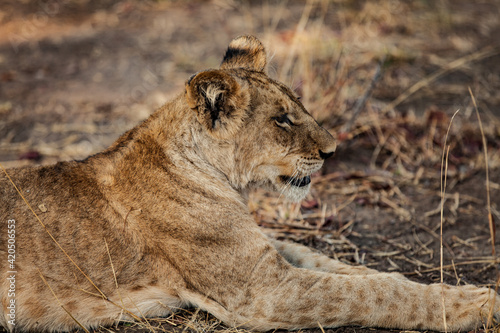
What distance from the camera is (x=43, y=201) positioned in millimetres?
3355

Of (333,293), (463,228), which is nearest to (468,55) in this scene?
(463,228)

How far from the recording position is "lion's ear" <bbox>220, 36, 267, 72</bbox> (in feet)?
13.1

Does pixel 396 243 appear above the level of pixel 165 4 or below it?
below

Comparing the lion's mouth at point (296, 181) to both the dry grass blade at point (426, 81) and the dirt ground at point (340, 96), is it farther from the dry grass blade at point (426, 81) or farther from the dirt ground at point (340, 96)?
the dry grass blade at point (426, 81)

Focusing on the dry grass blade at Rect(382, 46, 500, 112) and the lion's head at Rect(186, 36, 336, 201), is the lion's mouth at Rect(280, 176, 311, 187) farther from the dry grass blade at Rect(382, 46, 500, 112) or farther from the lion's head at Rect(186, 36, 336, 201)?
the dry grass blade at Rect(382, 46, 500, 112)

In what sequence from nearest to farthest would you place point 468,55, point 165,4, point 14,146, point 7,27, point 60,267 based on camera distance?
1. point 60,267
2. point 14,146
3. point 468,55
4. point 7,27
5. point 165,4

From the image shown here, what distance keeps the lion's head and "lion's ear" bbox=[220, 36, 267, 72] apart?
27 cm

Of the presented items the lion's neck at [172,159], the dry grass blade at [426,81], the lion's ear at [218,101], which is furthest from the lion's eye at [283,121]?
the dry grass blade at [426,81]

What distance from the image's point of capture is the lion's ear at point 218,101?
3.25m

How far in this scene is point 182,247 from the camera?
330cm

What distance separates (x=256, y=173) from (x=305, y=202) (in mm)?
1736

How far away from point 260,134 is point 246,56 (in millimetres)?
776

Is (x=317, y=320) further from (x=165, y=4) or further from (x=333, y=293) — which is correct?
(x=165, y=4)

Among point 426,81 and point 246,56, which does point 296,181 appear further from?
point 426,81
